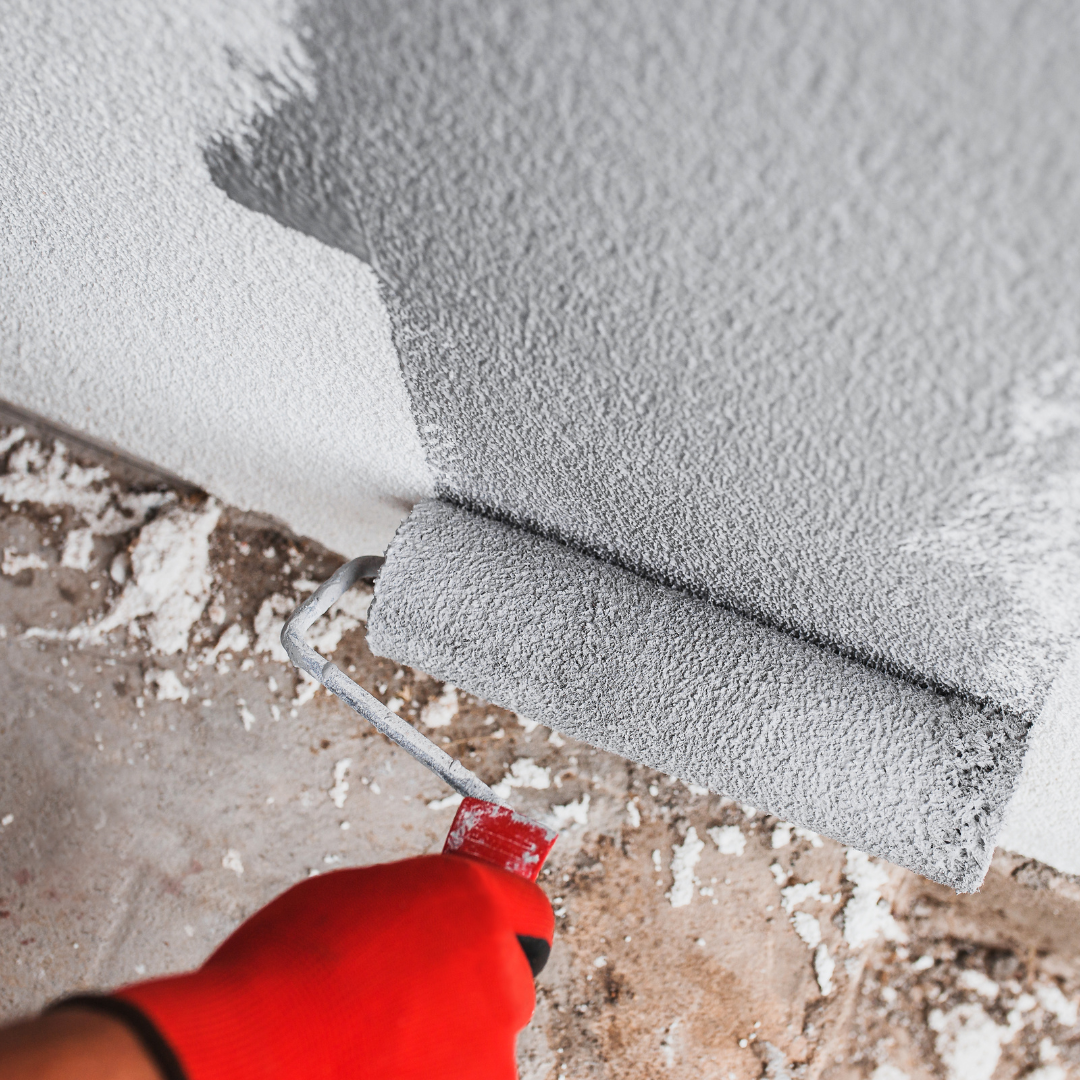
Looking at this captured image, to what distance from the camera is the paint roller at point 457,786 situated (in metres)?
0.75

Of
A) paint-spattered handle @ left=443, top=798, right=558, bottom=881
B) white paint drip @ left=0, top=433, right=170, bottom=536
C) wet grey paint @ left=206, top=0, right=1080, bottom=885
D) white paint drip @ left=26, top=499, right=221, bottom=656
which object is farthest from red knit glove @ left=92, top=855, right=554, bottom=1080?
white paint drip @ left=0, top=433, right=170, bottom=536

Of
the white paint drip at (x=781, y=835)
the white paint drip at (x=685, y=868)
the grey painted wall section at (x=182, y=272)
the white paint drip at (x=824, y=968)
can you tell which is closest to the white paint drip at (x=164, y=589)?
the grey painted wall section at (x=182, y=272)

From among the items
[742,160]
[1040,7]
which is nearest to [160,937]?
[742,160]

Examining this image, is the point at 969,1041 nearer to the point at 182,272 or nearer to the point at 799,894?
the point at 799,894

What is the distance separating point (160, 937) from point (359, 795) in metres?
0.35

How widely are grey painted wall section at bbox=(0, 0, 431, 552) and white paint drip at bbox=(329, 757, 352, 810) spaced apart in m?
0.37

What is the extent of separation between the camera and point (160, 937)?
1.14m

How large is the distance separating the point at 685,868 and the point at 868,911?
25cm

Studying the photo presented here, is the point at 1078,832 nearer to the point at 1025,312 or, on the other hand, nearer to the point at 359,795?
the point at 1025,312

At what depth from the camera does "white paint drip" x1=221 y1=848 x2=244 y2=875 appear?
1144mm

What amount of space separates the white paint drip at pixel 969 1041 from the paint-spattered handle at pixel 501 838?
67 centimetres

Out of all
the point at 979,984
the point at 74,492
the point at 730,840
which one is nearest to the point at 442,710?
the point at 730,840

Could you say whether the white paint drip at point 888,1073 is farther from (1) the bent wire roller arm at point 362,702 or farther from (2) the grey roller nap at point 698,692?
(1) the bent wire roller arm at point 362,702

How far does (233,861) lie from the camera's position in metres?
1.15
